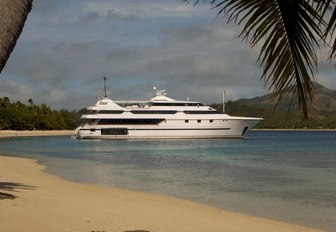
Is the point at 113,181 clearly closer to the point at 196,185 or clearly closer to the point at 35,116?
the point at 196,185

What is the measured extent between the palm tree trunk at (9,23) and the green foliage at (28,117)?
347 feet

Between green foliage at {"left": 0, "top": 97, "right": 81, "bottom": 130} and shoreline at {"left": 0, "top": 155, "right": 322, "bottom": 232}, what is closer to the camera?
shoreline at {"left": 0, "top": 155, "right": 322, "bottom": 232}

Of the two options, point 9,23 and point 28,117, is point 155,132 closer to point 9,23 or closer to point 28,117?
point 28,117

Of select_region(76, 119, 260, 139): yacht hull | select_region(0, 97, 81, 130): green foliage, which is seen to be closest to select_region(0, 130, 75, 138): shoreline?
select_region(0, 97, 81, 130): green foliage

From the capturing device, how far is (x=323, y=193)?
60.6 ft

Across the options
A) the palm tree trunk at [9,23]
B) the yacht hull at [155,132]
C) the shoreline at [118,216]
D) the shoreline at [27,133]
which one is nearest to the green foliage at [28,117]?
the shoreline at [27,133]

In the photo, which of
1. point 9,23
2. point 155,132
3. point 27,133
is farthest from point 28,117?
point 9,23

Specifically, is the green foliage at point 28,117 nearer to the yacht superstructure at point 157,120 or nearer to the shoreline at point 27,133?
the shoreline at point 27,133

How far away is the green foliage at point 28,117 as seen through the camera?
112312 mm

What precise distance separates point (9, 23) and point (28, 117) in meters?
118

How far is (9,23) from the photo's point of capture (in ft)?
8.12

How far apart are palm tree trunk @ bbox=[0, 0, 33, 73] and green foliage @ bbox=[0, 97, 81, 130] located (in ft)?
347

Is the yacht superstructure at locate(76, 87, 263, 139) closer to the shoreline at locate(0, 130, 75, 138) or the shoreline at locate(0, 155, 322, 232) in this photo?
the shoreline at locate(0, 130, 75, 138)

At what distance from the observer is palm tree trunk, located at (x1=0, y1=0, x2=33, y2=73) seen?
2.45m
